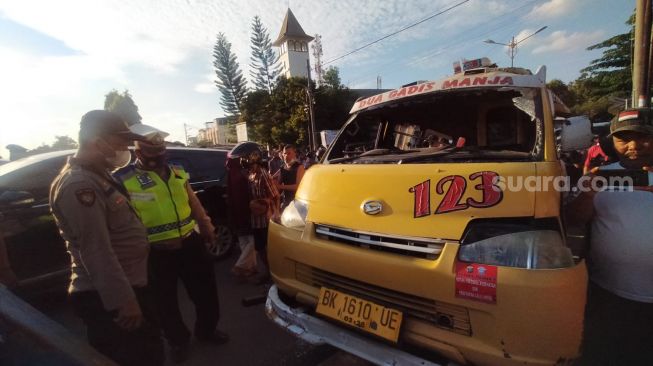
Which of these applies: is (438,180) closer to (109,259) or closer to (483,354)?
(483,354)

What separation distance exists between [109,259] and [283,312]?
3.61 feet

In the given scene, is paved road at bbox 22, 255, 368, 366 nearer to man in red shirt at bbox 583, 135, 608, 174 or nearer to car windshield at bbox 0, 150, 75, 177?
car windshield at bbox 0, 150, 75, 177

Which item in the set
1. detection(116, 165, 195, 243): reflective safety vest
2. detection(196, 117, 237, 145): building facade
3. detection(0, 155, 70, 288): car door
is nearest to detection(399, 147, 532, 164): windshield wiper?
detection(116, 165, 195, 243): reflective safety vest

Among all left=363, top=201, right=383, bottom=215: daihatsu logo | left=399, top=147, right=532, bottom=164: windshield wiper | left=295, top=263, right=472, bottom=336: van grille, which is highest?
left=399, top=147, right=532, bottom=164: windshield wiper

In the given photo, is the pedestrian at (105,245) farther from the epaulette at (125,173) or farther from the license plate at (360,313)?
the license plate at (360,313)

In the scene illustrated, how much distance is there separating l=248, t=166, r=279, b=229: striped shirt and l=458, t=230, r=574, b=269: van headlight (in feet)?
8.61

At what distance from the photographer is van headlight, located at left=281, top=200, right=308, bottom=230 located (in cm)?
238

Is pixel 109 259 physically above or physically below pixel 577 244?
above

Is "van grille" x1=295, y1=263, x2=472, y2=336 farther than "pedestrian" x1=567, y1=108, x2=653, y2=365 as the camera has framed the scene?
No

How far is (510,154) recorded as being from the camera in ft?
7.10

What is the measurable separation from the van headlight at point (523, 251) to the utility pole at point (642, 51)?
8778 mm

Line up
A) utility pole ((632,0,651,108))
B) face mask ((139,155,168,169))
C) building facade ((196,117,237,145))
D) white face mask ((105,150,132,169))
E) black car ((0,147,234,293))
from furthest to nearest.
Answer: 1. building facade ((196,117,237,145))
2. utility pole ((632,0,651,108))
3. black car ((0,147,234,293))
4. face mask ((139,155,168,169))
5. white face mask ((105,150,132,169))

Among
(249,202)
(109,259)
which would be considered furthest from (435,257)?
(249,202)

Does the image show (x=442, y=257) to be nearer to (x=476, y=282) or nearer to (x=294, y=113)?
(x=476, y=282)
